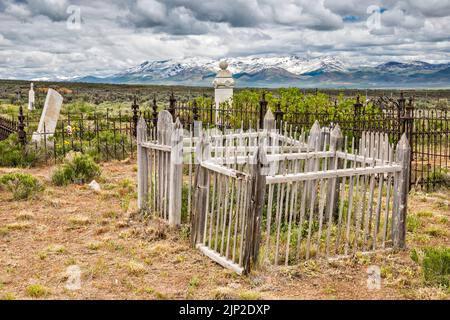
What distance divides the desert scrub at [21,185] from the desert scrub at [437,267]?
7519 mm

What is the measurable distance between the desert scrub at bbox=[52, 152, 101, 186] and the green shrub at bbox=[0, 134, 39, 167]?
224 centimetres

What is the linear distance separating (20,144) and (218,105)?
649 cm

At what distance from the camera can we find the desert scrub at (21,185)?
9.94 meters

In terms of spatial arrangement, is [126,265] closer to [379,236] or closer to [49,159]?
[379,236]

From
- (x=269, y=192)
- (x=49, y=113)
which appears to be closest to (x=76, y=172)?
(x=49, y=113)

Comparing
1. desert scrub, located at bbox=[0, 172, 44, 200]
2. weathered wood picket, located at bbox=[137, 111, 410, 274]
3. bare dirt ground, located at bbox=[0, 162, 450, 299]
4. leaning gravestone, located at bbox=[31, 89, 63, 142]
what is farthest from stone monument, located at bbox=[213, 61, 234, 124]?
bare dirt ground, located at bbox=[0, 162, 450, 299]

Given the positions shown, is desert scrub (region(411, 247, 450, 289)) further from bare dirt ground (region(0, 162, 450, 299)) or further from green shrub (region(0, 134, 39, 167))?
green shrub (region(0, 134, 39, 167))

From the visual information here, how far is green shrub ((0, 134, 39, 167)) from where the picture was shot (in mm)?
13594

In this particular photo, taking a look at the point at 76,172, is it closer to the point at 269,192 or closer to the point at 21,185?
the point at 21,185

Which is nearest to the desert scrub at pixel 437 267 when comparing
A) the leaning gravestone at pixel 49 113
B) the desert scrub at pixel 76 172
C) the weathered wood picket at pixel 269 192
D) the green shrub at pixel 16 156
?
the weathered wood picket at pixel 269 192

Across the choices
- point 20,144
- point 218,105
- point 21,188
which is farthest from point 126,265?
point 218,105

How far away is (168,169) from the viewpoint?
7953mm

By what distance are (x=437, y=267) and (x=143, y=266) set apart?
369 centimetres

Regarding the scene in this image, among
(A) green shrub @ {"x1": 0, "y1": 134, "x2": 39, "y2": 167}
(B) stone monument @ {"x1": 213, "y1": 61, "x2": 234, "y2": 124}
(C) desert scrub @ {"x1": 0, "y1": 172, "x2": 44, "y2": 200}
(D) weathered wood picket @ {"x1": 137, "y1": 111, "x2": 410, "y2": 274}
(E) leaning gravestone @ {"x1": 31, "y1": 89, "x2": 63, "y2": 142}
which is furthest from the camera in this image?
(B) stone monument @ {"x1": 213, "y1": 61, "x2": 234, "y2": 124}
